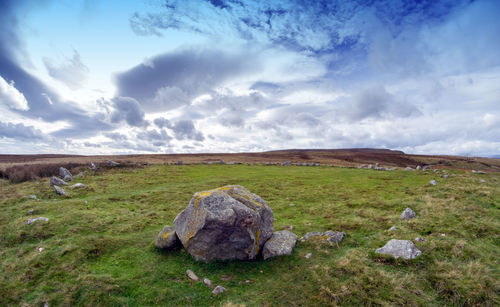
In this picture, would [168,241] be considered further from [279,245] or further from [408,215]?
[408,215]

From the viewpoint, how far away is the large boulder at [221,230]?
9312mm

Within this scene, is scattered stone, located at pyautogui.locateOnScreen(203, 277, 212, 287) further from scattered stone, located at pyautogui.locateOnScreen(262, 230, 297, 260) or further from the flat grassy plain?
scattered stone, located at pyautogui.locateOnScreen(262, 230, 297, 260)

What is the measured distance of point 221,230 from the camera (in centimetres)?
930

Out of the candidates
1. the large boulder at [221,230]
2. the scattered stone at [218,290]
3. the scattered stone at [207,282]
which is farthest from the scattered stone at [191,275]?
the scattered stone at [218,290]

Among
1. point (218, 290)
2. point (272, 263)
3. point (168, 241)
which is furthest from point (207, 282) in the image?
point (168, 241)

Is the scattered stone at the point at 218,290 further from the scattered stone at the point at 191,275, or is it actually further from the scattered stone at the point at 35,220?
the scattered stone at the point at 35,220

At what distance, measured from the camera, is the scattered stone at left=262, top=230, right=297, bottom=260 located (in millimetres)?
9852

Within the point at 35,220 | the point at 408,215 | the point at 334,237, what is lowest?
the point at 35,220

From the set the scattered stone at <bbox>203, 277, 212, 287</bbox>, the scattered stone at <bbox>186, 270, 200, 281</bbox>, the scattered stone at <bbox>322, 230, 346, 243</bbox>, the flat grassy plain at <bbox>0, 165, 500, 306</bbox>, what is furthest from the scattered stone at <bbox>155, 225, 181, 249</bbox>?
the scattered stone at <bbox>322, 230, 346, 243</bbox>

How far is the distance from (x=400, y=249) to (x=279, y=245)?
4.86 metres

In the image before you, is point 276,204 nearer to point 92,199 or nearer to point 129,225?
point 129,225

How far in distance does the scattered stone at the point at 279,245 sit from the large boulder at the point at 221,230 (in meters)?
0.36

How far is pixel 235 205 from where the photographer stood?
9.81m

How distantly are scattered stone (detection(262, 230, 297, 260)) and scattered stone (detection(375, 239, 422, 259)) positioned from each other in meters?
3.57
